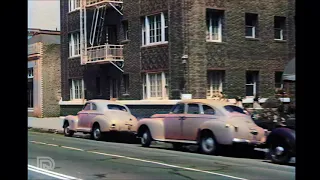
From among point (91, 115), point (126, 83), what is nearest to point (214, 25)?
point (126, 83)

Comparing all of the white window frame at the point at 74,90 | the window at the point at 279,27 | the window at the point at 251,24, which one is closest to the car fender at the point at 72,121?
the white window frame at the point at 74,90

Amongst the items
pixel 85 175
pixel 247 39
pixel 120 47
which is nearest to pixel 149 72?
pixel 120 47

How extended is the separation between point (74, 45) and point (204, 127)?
6.25 meters

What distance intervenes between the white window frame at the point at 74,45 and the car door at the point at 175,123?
14.8ft

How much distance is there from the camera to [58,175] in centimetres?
756

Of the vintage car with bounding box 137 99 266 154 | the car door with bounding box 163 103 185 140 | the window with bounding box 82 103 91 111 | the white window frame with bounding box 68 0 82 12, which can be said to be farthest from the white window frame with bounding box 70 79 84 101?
the car door with bounding box 163 103 185 140

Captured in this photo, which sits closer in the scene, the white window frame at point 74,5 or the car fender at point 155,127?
the car fender at point 155,127

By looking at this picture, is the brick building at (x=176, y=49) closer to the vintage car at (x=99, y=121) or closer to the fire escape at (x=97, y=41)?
the fire escape at (x=97, y=41)

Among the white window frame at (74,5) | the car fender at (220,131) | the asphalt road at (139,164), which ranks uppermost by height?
the white window frame at (74,5)

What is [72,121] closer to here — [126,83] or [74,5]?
[74,5]

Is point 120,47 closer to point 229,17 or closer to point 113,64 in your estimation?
point 113,64

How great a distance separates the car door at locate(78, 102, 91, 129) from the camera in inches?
547

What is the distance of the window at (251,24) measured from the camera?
17828 millimetres
